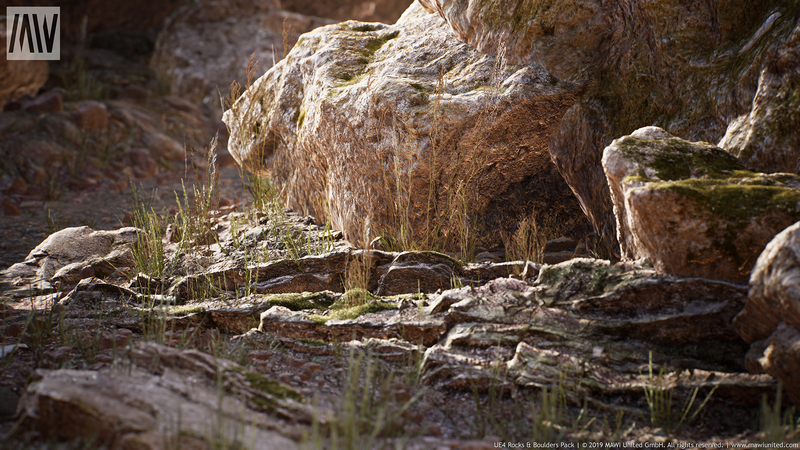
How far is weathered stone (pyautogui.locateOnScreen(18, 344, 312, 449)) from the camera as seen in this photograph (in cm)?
170

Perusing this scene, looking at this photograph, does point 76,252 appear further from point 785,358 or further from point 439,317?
point 785,358

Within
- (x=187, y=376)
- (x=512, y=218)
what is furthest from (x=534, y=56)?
(x=187, y=376)

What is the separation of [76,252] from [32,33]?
6487 millimetres

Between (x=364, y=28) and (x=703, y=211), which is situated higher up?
(x=364, y=28)

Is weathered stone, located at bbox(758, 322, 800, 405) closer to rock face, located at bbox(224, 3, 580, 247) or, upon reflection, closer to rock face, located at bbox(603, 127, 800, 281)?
rock face, located at bbox(603, 127, 800, 281)

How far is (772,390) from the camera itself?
6.89 ft

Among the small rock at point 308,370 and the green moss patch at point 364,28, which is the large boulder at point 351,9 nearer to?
the green moss patch at point 364,28

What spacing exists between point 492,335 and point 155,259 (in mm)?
2792

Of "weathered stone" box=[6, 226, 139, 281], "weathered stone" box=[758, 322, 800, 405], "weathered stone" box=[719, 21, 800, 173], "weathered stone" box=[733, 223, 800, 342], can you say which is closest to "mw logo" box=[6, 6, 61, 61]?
"weathered stone" box=[6, 226, 139, 281]

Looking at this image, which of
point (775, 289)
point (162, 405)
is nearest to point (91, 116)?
point (162, 405)

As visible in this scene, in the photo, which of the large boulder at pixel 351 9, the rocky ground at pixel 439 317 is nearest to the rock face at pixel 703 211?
the rocky ground at pixel 439 317

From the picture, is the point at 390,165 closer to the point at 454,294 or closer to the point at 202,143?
the point at 454,294

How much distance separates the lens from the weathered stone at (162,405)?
1.70m

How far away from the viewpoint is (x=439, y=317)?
9.16 ft
